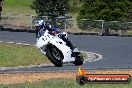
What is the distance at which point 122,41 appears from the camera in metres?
46.7

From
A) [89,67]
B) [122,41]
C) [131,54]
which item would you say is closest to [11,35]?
[122,41]

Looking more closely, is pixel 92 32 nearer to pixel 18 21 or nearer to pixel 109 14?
pixel 109 14

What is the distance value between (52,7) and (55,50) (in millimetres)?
46580

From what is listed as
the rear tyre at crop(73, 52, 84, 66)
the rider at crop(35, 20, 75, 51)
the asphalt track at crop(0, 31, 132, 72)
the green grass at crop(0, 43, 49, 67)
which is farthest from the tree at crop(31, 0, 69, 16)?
the rider at crop(35, 20, 75, 51)

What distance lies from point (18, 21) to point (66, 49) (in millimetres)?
48780

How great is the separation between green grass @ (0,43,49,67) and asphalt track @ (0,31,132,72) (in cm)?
51

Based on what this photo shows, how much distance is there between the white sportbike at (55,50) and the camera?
24.1 feet

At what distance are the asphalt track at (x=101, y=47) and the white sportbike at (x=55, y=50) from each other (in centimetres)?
1771

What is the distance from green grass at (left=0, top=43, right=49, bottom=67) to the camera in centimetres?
2308

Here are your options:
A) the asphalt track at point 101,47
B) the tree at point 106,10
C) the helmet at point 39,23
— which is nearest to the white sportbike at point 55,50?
the helmet at point 39,23

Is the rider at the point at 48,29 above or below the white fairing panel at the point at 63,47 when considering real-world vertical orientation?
above

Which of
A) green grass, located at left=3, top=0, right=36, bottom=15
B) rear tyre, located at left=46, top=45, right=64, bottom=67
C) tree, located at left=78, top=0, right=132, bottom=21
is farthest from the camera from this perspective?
green grass, located at left=3, top=0, right=36, bottom=15

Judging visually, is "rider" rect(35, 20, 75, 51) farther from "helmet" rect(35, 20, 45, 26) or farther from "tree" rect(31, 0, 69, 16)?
"tree" rect(31, 0, 69, 16)

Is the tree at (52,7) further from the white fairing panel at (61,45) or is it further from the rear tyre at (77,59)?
the white fairing panel at (61,45)
